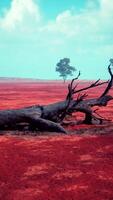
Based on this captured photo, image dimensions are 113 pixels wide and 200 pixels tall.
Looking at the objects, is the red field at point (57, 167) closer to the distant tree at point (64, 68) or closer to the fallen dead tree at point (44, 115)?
the fallen dead tree at point (44, 115)

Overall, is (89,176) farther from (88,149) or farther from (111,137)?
(111,137)

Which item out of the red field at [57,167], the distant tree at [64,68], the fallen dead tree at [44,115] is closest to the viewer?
the red field at [57,167]

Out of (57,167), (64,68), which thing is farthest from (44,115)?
(64,68)

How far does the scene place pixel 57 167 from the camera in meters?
9.55

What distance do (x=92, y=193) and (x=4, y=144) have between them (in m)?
5.66

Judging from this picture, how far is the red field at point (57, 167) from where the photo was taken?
25.2 feet

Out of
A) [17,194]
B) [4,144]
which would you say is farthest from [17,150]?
[17,194]

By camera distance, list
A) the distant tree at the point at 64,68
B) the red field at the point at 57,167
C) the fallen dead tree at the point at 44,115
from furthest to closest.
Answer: the distant tree at the point at 64,68 < the fallen dead tree at the point at 44,115 < the red field at the point at 57,167

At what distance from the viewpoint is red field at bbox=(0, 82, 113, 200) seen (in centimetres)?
769

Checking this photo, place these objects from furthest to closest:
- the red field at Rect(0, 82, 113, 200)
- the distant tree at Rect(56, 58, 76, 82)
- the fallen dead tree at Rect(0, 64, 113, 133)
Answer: the distant tree at Rect(56, 58, 76, 82), the fallen dead tree at Rect(0, 64, 113, 133), the red field at Rect(0, 82, 113, 200)

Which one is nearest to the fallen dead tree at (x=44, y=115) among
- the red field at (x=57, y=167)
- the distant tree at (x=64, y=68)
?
the red field at (x=57, y=167)

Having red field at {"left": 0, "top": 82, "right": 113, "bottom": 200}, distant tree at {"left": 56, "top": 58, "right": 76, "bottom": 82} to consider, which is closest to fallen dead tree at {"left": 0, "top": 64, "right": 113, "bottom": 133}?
red field at {"left": 0, "top": 82, "right": 113, "bottom": 200}

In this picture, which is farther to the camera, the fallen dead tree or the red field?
the fallen dead tree

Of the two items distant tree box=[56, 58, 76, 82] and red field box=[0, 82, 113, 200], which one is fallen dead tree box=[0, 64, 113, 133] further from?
distant tree box=[56, 58, 76, 82]
